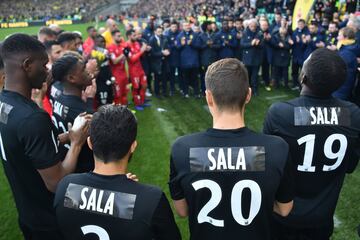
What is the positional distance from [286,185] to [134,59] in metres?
7.01

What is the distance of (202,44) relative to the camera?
9.70m

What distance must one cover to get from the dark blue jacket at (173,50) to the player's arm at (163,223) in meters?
8.29

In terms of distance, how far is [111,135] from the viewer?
1868 millimetres

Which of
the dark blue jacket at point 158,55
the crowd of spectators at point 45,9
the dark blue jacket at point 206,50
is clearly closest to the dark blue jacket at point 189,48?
the dark blue jacket at point 206,50

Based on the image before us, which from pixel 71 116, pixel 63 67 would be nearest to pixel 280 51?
pixel 63 67

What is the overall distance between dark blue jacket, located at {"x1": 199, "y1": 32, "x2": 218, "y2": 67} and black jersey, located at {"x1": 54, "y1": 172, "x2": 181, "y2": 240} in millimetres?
8225

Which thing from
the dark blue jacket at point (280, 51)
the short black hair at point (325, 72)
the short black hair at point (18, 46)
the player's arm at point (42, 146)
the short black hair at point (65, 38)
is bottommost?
the dark blue jacket at point (280, 51)

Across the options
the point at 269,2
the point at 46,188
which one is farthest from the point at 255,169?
the point at 269,2

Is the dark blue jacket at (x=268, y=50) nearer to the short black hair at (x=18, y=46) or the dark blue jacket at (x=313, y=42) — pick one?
the dark blue jacket at (x=313, y=42)

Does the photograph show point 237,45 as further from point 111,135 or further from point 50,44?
point 111,135

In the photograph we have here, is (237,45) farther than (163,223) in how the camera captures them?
Yes

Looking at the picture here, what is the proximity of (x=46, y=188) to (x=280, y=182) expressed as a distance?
1.71 metres

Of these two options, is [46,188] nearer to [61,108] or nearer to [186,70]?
[61,108]

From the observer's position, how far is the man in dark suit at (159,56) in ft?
31.1
